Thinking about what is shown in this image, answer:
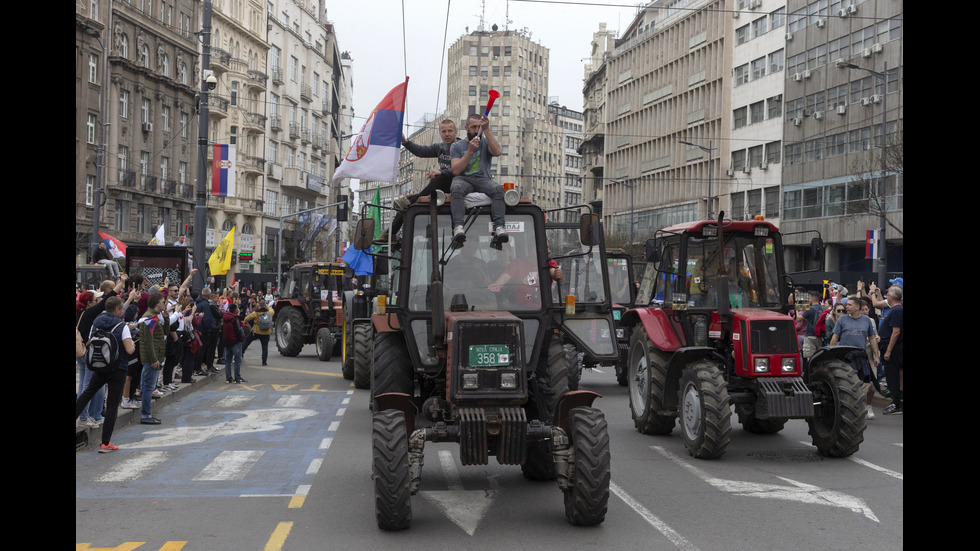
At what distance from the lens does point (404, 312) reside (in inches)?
359

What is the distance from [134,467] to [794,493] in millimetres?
6636

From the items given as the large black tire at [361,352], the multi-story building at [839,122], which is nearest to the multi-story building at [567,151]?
the multi-story building at [839,122]

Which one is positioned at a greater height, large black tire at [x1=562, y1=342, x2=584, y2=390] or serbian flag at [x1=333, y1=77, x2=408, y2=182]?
serbian flag at [x1=333, y1=77, x2=408, y2=182]

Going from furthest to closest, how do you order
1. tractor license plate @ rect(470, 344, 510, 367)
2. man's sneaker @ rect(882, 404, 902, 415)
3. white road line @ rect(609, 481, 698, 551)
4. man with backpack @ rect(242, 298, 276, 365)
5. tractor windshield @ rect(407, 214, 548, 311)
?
man with backpack @ rect(242, 298, 276, 365)
man's sneaker @ rect(882, 404, 902, 415)
tractor windshield @ rect(407, 214, 548, 311)
tractor license plate @ rect(470, 344, 510, 367)
white road line @ rect(609, 481, 698, 551)

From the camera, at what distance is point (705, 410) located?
10945 millimetres

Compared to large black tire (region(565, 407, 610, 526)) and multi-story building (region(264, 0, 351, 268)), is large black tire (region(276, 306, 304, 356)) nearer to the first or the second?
large black tire (region(565, 407, 610, 526))

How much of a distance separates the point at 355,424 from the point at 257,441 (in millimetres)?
1900

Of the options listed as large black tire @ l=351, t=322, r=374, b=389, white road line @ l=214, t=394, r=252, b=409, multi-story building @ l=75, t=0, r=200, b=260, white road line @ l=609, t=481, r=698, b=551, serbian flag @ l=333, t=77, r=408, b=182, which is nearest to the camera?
white road line @ l=609, t=481, r=698, b=551

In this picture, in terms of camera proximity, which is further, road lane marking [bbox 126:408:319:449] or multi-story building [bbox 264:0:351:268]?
multi-story building [bbox 264:0:351:268]

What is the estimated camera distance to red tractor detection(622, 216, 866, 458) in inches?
437

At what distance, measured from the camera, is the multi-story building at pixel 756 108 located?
2472 inches

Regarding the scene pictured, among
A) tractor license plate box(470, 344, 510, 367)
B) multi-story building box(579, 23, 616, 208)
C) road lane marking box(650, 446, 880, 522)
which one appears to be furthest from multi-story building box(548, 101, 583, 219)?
tractor license plate box(470, 344, 510, 367)

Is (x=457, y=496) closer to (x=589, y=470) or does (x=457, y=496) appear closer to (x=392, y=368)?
(x=392, y=368)
